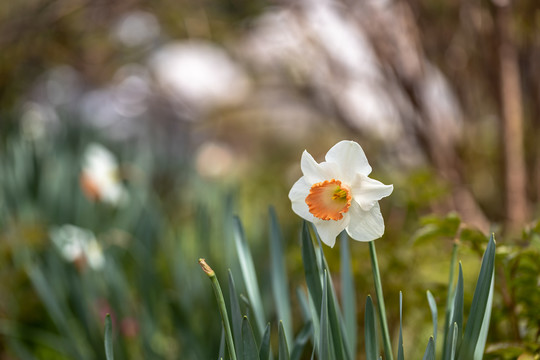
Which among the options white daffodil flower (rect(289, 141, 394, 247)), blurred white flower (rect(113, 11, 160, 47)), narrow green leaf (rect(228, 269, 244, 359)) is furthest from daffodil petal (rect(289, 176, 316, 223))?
blurred white flower (rect(113, 11, 160, 47))

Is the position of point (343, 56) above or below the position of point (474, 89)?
above

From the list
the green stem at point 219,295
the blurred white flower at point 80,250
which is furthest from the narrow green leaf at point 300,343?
the blurred white flower at point 80,250

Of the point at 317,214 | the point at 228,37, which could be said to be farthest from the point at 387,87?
the point at 228,37

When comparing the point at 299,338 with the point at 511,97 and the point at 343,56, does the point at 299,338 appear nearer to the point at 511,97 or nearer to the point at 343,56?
the point at 511,97

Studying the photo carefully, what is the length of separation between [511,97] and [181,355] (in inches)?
46.0

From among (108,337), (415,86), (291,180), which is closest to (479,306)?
(108,337)

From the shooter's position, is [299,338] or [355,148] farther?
[299,338]

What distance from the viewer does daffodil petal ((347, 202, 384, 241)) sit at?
23.8 inches

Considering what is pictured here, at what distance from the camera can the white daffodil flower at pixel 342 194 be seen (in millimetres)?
612

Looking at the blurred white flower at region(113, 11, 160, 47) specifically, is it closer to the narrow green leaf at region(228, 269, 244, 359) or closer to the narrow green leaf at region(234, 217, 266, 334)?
the narrow green leaf at region(234, 217, 266, 334)

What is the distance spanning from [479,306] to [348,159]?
242 mm

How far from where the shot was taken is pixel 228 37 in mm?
3475

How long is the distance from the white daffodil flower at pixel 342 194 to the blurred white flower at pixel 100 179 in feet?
4.19

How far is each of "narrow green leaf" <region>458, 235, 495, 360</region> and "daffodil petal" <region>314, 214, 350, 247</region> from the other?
174mm
